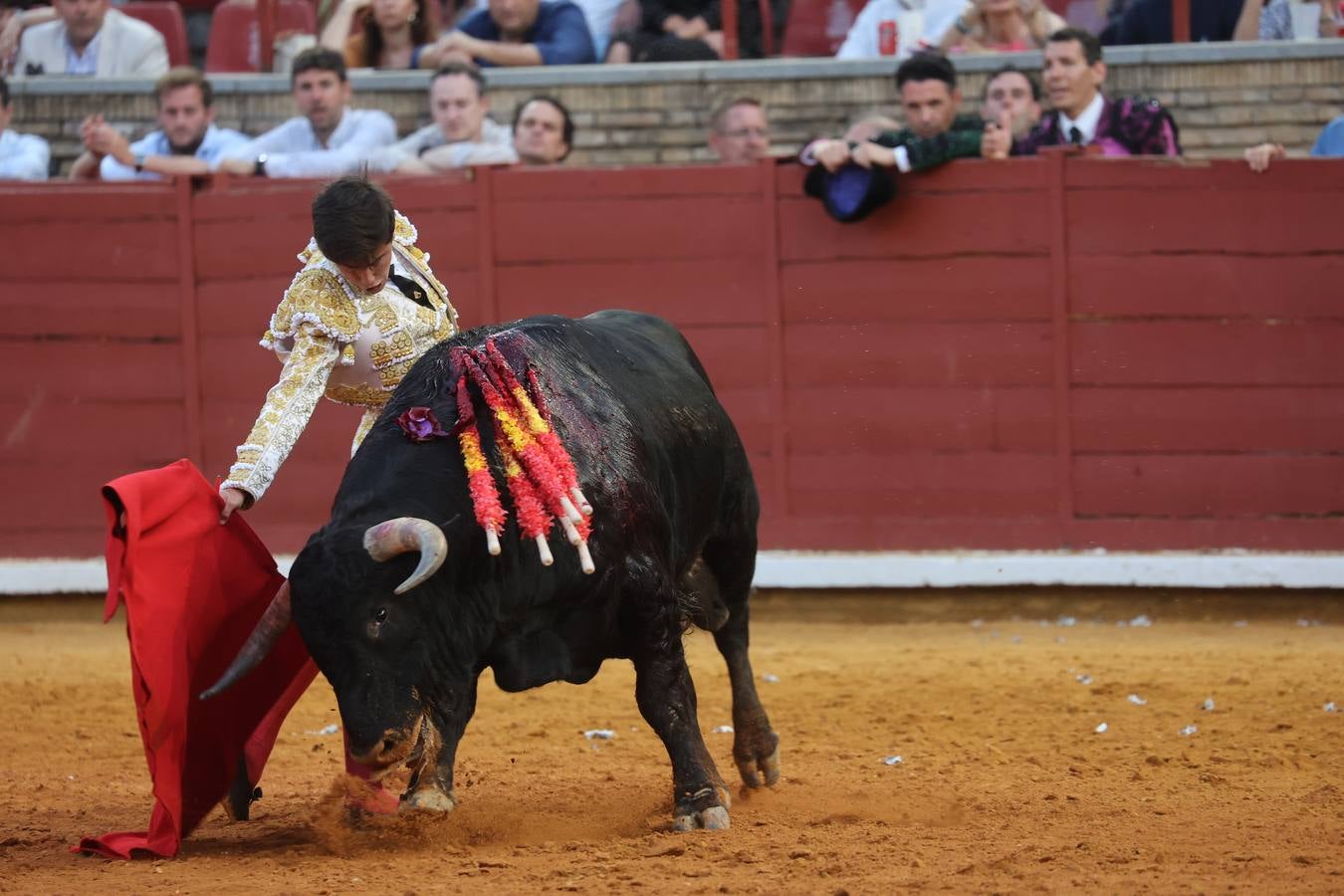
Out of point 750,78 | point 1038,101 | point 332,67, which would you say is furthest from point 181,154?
point 1038,101

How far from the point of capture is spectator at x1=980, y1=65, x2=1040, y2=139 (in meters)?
7.45

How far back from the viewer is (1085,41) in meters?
7.10

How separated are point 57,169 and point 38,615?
2.22 m

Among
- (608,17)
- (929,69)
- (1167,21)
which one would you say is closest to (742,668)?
(929,69)

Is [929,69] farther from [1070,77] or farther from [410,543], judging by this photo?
[410,543]

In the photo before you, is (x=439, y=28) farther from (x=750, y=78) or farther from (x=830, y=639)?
(x=830, y=639)

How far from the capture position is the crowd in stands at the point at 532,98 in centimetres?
716

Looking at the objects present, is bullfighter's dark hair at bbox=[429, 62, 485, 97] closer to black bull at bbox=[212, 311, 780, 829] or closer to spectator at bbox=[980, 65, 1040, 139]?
spectator at bbox=[980, 65, 1040, 139]

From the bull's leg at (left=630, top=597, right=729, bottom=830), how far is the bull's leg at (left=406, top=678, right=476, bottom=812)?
1.22 feet

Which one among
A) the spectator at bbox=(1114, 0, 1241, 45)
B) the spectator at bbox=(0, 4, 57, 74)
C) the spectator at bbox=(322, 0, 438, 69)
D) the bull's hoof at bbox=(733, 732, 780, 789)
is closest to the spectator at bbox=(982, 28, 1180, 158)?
the spectator at bbox=(1114, 0, 1241, 45)

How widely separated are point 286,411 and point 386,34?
203 inches

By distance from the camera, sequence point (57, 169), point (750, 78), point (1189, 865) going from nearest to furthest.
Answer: point (1189, 865), point (750, 78), point (57, 169)

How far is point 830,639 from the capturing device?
7.15 metres

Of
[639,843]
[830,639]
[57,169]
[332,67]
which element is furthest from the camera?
[57,169]
